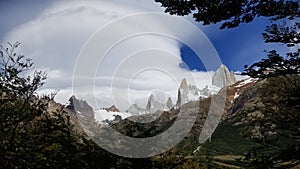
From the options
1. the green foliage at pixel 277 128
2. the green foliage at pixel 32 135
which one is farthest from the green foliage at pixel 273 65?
the green foliage at pixel 32 135

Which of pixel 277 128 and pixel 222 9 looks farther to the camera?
pixel 277 128

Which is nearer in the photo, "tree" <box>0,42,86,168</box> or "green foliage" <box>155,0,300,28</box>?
"green foliage" <box>155,0,300,28</box>

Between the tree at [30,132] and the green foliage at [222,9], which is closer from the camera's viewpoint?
the green foliage at [222,9]

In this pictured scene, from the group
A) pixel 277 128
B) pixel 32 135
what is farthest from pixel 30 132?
pixel 277 128

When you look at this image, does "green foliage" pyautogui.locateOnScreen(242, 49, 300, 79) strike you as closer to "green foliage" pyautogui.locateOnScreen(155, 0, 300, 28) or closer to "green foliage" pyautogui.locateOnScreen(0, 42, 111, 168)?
"green foliage" pyautogui.locateOnScreen(155, 0, 300, 28)

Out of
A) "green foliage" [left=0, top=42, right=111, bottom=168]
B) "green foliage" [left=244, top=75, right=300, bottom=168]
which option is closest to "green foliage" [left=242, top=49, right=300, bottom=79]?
"green foliage" [left=244, top=75, right=300, bottom=168]

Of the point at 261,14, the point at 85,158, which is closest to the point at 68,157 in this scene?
the point at 85,158

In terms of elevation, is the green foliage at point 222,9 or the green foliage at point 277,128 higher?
the green foliage at point 222,9

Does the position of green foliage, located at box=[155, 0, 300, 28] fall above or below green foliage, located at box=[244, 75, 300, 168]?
above

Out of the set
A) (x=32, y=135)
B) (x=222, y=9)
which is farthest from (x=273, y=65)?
(x=32, y=135)

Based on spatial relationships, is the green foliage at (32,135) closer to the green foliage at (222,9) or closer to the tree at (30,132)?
the tree at (30,132)

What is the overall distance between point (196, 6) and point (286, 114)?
12.9 meters

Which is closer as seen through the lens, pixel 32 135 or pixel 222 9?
pixel 222 9

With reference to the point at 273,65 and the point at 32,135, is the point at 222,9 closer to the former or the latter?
the point at 273,65
